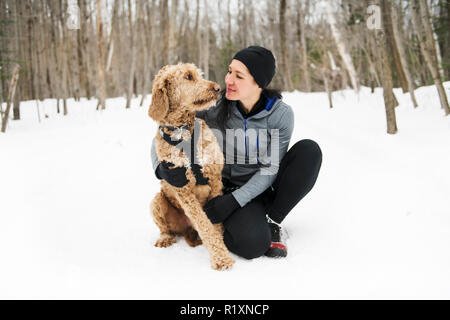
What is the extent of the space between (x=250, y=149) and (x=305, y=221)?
2.90 feet

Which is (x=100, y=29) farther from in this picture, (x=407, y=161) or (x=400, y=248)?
(x=400, y=248)

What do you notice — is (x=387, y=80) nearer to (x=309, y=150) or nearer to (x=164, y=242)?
(x=309, y=150)

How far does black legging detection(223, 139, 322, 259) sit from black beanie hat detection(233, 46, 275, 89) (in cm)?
56

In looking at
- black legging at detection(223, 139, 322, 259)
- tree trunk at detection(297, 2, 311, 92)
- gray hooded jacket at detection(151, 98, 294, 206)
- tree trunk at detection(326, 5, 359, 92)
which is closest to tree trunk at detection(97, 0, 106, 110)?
tree trunk at detection(326, 5, 359, 92)

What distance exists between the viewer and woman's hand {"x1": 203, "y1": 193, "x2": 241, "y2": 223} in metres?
2.16

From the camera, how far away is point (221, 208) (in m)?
2.16

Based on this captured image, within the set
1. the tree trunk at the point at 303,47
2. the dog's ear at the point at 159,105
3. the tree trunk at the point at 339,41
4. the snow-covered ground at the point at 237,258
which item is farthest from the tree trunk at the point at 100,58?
the tree trunk at the point at 303,47

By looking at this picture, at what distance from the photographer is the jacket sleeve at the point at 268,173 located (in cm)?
221

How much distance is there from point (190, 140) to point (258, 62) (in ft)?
2.29

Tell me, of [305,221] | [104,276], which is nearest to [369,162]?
[305,221]

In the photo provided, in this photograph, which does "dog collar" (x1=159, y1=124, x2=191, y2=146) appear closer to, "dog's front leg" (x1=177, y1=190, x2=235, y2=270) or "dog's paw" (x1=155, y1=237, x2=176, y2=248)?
"dog's front leg" (x1=177, y1=190, x2=235, y2=270)

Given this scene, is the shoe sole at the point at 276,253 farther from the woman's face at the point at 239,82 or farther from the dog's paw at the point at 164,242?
the woman's face at the point at 239,82

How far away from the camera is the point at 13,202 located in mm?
3059

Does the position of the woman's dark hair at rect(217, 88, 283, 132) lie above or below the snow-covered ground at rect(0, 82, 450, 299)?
above
